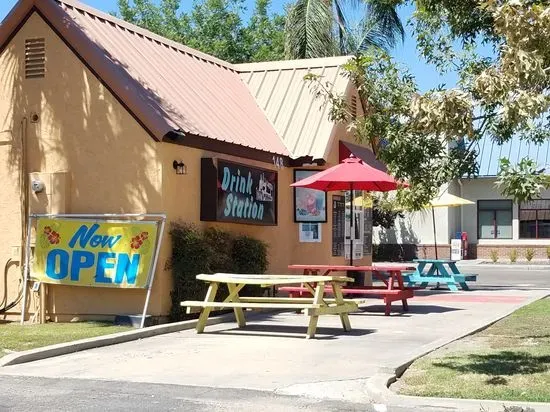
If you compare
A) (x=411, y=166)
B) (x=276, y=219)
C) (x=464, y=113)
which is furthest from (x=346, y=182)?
(x=464, y=113)

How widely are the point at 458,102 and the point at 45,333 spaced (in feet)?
23.6

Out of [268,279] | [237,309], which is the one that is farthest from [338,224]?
[268,279]

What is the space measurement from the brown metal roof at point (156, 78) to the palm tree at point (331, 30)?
39.7ft

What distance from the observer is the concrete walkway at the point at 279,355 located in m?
9.39

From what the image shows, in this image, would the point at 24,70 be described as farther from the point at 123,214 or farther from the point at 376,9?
the point at 376,9

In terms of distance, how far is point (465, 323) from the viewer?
1477cm

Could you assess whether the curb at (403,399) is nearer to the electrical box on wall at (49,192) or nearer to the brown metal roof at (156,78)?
the brown metal roof at (156,78)

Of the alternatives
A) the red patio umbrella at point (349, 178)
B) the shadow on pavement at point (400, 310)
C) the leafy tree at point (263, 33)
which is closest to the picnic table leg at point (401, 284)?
the shadow on pavement at point (400, 310)

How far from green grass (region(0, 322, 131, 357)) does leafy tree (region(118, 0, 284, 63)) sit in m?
27.3

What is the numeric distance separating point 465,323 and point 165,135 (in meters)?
5.82

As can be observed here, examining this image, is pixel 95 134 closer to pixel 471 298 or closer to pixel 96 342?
pixel 96 342

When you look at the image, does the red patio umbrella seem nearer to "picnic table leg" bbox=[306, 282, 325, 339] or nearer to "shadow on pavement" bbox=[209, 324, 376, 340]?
"shadow on pavement" bbox=[209, 324, 376, 340]

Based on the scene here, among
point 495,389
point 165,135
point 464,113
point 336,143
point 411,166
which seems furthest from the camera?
point 336,143

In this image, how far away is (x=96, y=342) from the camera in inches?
475
